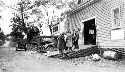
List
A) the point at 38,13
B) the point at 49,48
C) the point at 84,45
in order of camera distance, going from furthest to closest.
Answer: the point at 38,13 → the point at 49,48 → the point at 84,45

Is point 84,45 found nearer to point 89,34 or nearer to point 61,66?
point 89,34

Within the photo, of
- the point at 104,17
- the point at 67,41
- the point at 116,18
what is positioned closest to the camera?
the point at 116,18

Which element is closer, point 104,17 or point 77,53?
point 77,53

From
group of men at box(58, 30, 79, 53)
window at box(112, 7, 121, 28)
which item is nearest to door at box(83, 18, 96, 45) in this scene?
group of men at box(58, 30, 79, 53)

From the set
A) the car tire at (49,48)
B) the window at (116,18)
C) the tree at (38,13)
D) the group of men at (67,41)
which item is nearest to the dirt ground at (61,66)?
the window at (116,18)

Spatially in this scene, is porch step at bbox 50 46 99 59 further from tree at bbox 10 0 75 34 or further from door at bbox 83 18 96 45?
tree at bbox 10 0 75 34

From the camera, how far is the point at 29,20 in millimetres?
43906

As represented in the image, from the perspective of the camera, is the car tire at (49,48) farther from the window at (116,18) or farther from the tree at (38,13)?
the window at (116,18)

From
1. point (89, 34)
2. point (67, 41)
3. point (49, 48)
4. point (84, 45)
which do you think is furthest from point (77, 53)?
point (49, 48)

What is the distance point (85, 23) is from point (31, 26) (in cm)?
2616

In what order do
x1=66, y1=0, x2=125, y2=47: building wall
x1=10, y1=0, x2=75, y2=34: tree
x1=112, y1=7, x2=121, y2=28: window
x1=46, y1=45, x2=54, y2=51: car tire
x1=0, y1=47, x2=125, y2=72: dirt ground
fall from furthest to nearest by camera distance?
x1=10, y1=0, x2=75, y2=34: tree < x1=46, y1=45, x2=54, y2=51: car tire < x1=112, y1=7, x2=121, y2=28: window < x1=66, y1=0, x2=125, y2=47: building wall < x1=0, y1=47, x2=125, y2=72: dirt ground

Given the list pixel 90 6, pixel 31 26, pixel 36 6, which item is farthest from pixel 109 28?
pixel 31 26

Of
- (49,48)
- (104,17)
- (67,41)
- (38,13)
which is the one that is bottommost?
(49,48)

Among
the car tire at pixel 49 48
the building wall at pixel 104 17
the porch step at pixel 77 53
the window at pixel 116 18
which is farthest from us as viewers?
the car tire at pixel 49 48
